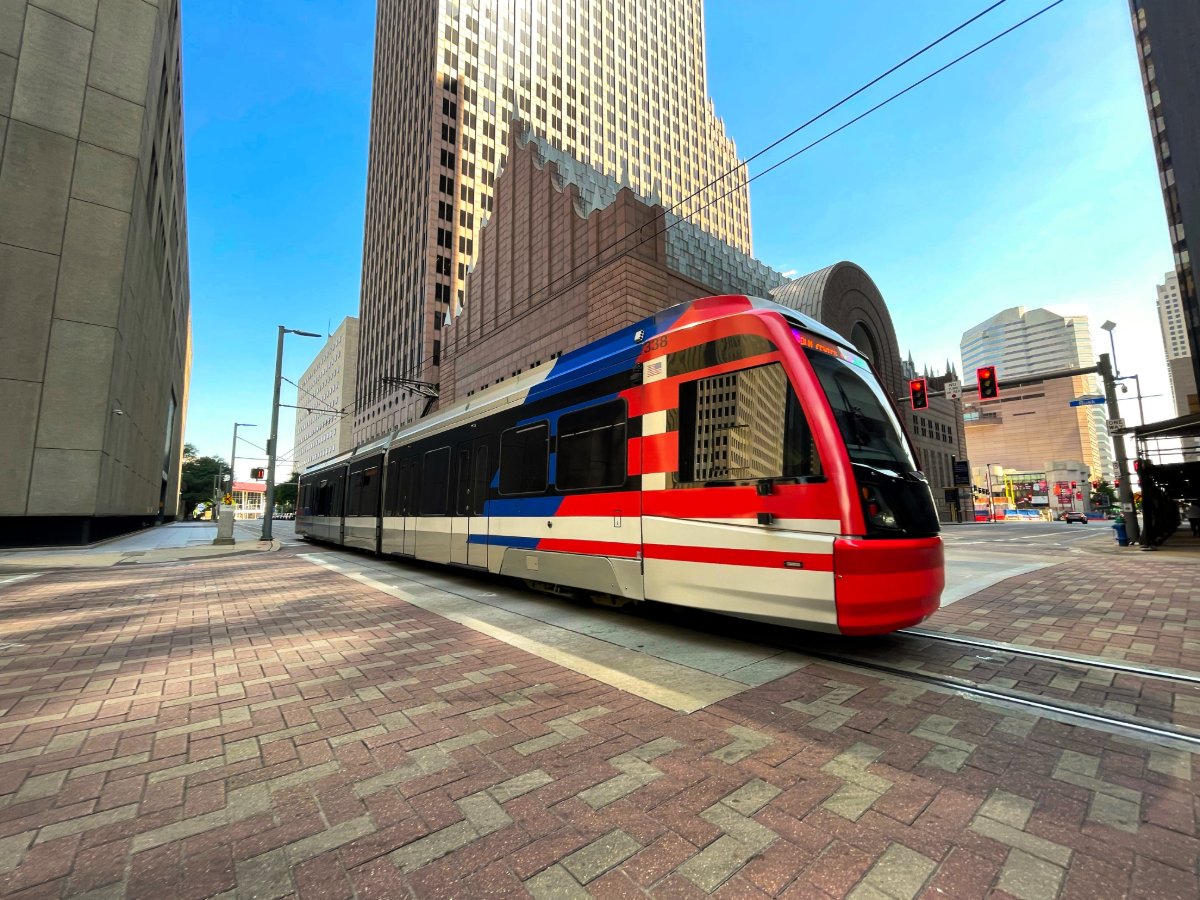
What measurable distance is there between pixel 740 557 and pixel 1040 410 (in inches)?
5836

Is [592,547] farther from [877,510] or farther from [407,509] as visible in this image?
[407,509]

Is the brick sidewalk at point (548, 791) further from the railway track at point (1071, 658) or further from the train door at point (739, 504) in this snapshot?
the railway track at point (1071, 658)

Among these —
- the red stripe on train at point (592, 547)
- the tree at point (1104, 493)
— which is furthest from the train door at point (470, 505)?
the tree at point (1104, 493)

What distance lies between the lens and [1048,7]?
548 cm

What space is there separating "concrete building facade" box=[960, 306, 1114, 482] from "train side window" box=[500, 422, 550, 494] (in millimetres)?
127394

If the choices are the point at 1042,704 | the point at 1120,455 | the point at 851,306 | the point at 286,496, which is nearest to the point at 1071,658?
the point at 1042,704

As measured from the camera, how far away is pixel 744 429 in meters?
4.80

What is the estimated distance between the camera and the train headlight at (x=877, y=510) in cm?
423

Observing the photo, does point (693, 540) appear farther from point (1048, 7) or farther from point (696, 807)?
point (1048, 7)

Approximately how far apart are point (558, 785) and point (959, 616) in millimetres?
6031

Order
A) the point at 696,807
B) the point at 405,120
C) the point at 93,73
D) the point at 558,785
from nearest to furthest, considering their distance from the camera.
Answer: the point at 696,807 → the point at 558,785 → the point at 93,73 → the point at 405,120

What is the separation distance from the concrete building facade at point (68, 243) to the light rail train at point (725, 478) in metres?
16.1

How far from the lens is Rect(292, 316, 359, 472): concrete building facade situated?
95.7m

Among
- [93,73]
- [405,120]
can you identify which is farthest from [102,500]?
[405,120]
